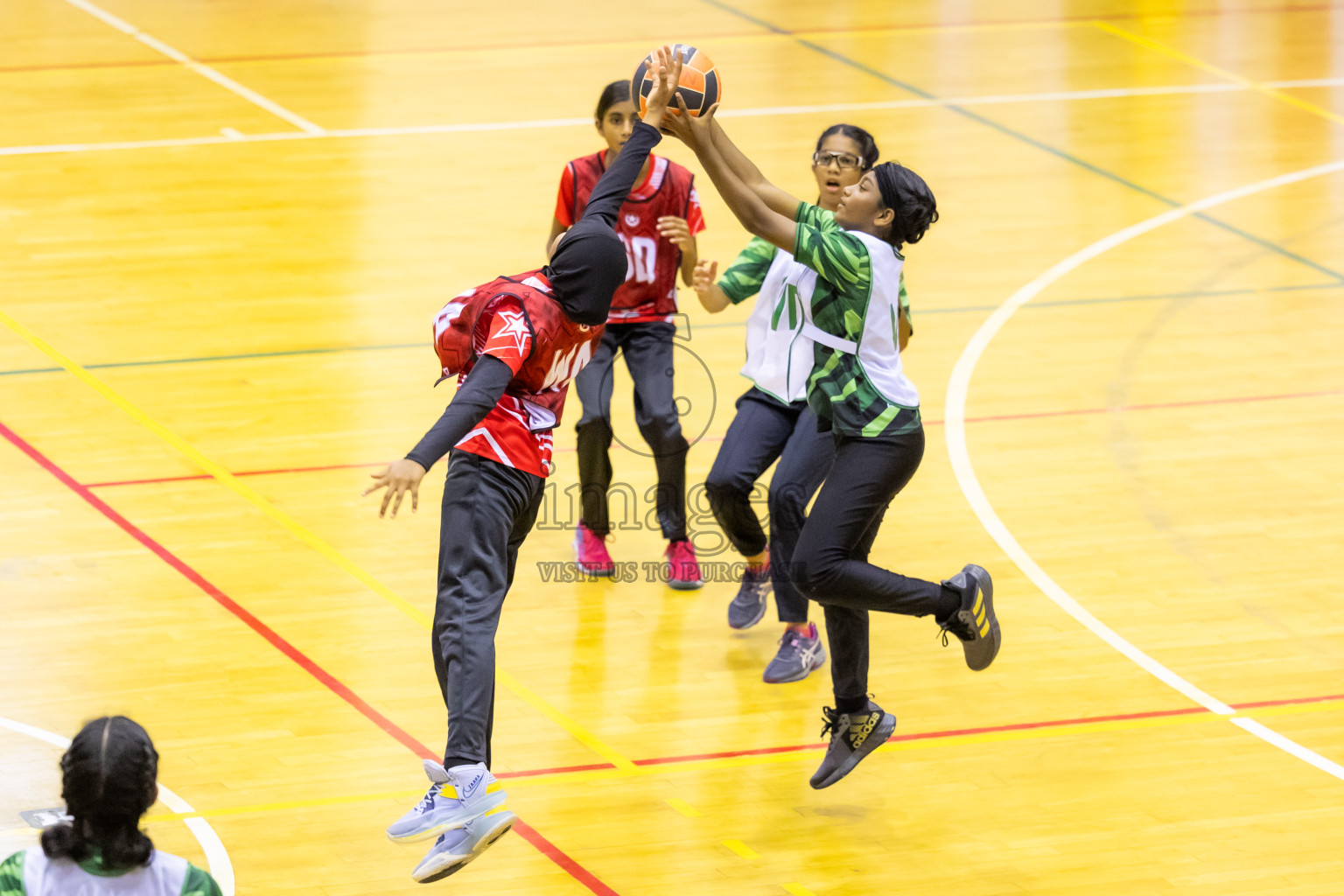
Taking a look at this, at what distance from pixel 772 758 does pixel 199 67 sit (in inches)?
454

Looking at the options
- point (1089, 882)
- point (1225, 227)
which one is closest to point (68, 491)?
point (1089, 882)

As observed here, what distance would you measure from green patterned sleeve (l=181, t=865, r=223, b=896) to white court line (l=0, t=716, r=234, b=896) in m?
1.89

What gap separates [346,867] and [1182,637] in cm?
376

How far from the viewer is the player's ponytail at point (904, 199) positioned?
591cm

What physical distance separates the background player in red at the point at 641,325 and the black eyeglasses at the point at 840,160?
103 cm

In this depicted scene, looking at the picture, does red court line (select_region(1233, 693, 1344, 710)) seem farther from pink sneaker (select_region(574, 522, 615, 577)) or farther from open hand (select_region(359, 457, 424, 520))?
open hand (select_region(359, 457, 424, 520))

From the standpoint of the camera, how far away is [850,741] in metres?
6.35

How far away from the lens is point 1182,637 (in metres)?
7.73

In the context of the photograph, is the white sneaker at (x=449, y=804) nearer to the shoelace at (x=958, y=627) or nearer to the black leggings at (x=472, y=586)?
the black leggings at (x=472, y=586)

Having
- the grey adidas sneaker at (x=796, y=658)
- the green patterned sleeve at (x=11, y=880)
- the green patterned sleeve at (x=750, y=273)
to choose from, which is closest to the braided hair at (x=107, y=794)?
the green patterned sleeve at (x=11, y=880)

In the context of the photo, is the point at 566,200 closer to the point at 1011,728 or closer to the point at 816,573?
the point at 816,573

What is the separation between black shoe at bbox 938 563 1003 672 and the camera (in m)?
6.30

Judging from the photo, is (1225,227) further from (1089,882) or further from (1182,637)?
(1089,882)

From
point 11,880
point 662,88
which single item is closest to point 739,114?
point 662,88
